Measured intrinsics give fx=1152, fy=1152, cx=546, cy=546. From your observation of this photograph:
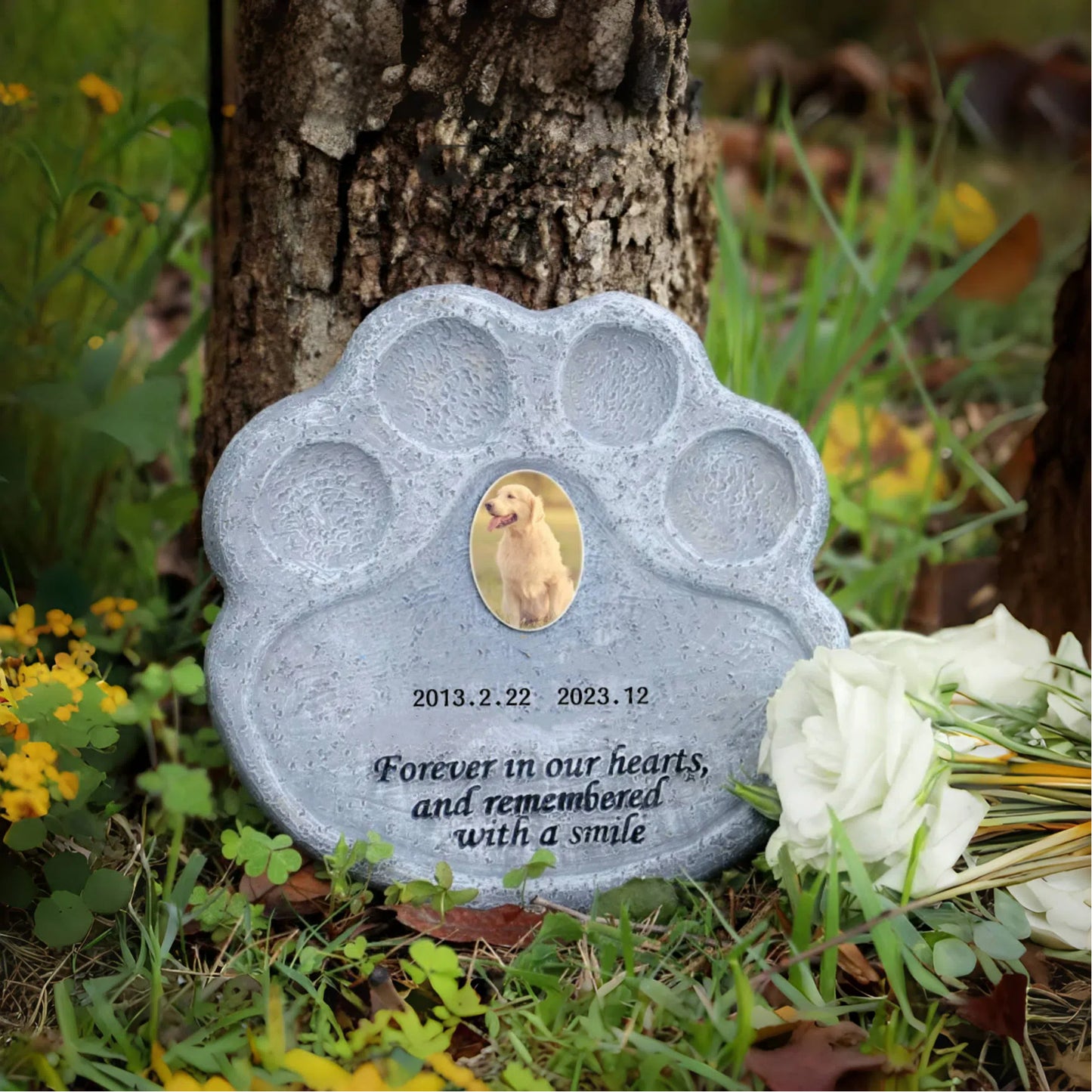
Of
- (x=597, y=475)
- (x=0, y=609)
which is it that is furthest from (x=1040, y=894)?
(x=0, y=609)

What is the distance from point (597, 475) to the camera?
1.59 metres

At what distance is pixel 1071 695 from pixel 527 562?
0.75 meters

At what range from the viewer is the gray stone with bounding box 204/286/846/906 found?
5.00 ft

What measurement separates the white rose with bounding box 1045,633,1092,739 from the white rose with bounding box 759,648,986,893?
0.84 feet

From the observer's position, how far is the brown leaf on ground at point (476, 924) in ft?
4.82

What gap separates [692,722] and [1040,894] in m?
0.49

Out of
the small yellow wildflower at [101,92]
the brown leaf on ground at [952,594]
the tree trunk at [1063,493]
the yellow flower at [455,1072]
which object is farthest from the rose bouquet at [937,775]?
the small yellow wildflower at [101,92]

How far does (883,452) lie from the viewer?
287cm

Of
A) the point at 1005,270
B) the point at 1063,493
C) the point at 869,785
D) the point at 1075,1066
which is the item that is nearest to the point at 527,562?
the point at 869,785

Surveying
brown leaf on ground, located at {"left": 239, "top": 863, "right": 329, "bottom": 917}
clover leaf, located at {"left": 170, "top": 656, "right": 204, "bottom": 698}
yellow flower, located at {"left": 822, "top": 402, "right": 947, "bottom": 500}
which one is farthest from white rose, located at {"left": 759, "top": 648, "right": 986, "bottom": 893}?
yellow flower, located at {"left": 822, "top": 402, "right": 947, "bottom": 500}

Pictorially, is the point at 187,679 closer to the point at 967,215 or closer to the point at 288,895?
the point at 288,895

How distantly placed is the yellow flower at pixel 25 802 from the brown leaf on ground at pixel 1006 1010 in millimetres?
1058

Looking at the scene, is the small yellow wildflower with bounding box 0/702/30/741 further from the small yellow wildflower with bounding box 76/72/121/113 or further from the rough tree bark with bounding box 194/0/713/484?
the small yellow wildflower with bounding box 76/72/121/113

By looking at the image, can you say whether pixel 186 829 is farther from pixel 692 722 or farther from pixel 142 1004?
pixel 692 722
